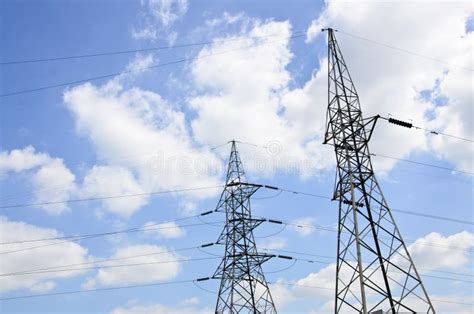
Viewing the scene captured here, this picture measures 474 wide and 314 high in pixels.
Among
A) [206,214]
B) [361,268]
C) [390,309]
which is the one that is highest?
[206,214]

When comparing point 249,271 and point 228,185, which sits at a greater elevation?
point 228,185

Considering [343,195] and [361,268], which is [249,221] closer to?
[343,195]

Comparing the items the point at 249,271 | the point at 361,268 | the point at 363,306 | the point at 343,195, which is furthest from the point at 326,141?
the point at 249,271

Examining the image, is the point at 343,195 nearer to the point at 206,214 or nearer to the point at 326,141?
the point at 326,141

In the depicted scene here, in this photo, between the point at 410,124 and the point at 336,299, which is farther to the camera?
the point at 410,124

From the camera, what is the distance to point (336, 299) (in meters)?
25.6

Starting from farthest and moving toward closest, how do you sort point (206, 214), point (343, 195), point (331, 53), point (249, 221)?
point (206, 214) < point (249, 221) < point (331, 53) < point (343, 195)

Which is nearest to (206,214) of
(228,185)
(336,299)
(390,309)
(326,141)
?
(228,185)

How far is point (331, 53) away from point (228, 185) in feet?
55.4

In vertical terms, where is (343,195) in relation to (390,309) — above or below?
above

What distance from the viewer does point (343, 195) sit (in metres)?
28.1

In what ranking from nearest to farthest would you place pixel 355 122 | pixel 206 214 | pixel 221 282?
pixel 355 122
pixel 221 282
pixel 206 214

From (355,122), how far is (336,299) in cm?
1200

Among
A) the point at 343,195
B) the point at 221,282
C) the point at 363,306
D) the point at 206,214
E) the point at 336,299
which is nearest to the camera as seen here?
the point at 363,306
